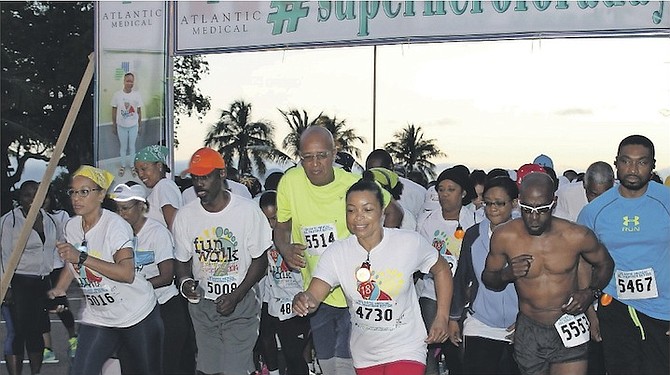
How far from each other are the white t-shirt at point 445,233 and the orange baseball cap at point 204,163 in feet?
6.45

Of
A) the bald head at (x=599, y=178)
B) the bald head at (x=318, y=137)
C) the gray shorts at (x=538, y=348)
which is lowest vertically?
the gray shorts at (x=538, y=348)

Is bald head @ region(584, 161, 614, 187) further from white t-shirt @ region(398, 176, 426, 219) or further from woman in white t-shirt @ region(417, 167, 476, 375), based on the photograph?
white t-shirt @ region(398, 176, 426, 219)

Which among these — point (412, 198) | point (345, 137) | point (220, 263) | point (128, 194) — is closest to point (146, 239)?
point (128, 194)

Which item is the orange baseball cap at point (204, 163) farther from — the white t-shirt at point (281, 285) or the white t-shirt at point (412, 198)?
the white t-shirt at point (412, 198)

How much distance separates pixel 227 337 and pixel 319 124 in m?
12.6

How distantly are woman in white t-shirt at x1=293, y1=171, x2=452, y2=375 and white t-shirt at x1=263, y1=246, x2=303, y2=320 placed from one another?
9.45ft

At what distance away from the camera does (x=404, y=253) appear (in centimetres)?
628

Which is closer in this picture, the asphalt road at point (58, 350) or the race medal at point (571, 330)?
the race medal at point (571, 330)

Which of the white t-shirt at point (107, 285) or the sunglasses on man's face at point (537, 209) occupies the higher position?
the sunglasses on man's face at point (537, 209)

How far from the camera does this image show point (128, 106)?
13.1 metres

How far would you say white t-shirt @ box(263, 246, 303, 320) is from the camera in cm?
923

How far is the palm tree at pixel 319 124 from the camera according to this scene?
21.9m

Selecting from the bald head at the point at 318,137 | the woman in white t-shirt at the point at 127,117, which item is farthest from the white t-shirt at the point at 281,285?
the woman in white t-shirt at the point at 127,117

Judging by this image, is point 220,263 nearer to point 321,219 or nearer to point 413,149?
point 321,219
